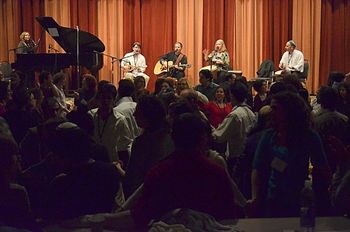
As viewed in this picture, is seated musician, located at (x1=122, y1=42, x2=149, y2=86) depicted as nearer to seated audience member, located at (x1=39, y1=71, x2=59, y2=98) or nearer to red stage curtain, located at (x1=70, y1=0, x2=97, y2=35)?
red stage curtain, located at (x1=70, y1=0, x2=97, y2=35)

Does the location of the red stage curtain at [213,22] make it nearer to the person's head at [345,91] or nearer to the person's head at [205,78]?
the person's head at [205,78]

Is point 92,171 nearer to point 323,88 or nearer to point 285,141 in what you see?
point 285,141

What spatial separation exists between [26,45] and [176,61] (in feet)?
11.8

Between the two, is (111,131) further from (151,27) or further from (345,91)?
(151,27)

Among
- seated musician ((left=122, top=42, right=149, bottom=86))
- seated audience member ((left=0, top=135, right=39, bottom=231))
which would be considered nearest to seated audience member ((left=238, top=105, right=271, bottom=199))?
seated audience member ((left=0, top=135, right=39, bottom=231))

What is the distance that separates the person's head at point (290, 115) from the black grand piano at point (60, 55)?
9882 mm

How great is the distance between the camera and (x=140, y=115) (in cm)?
400

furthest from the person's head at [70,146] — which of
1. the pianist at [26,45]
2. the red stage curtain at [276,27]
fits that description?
the red stage curtain at [276,27]

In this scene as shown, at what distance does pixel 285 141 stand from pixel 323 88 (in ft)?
5.38

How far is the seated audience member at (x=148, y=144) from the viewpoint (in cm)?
393

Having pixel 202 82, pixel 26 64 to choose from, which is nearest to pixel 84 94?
pixel 202 82

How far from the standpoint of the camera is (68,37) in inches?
527

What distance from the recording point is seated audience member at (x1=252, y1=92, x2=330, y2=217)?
3.58 m

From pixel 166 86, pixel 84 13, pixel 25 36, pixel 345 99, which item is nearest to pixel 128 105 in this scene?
pixel 166 86
